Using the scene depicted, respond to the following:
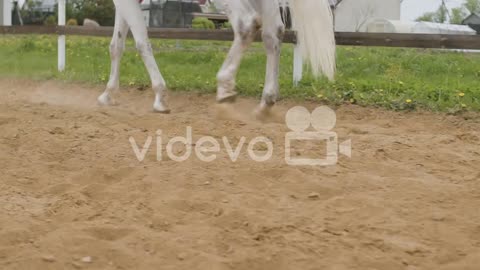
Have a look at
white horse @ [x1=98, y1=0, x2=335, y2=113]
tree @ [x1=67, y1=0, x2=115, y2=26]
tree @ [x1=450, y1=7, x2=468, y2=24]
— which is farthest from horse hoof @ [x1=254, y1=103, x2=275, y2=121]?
tree @ [x1=67, y1=0, x2=115, y2=26]

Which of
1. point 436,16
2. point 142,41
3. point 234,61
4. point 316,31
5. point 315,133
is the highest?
point 436,16

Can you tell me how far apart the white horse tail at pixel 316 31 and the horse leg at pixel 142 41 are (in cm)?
130

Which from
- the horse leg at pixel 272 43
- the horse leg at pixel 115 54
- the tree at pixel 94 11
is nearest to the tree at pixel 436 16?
the tree at pixel 94 11

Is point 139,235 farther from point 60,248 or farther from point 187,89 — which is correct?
point 187,89

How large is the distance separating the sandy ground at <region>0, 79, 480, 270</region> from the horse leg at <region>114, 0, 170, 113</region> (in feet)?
3.53

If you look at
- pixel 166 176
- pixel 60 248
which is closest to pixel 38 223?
pixel 60 248

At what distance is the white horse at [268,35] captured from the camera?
4949mm

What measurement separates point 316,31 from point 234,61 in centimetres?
97

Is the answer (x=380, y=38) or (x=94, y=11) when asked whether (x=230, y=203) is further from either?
(x=94, y=11)

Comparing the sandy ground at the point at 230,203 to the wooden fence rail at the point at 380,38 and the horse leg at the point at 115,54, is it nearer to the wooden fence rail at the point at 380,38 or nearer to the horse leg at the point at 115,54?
the horse leg at the point at 115,54

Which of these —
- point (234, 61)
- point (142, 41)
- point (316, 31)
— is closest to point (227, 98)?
point (234, 61)

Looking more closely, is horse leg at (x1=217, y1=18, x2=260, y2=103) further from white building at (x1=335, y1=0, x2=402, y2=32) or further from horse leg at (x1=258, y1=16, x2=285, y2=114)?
white building at (x1=335, y1=0, x2=402, y2=32)

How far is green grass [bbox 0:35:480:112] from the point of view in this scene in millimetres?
6461

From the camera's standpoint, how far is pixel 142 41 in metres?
6.14
